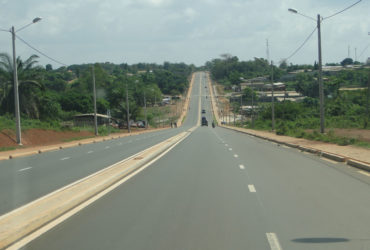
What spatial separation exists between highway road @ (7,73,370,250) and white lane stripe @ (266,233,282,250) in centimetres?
1

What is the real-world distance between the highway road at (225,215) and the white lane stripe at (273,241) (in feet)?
0.05

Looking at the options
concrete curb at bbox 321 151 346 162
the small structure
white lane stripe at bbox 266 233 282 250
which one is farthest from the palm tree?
white lane stripe at bbox 266 233 282 250

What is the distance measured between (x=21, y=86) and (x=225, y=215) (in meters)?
48.0

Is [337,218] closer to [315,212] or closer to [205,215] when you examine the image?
[315,212]

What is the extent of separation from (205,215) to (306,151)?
1947 cm

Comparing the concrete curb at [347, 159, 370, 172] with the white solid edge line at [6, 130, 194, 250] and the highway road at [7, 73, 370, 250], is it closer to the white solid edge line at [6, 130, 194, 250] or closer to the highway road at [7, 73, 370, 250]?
the highway road at [7, 73, 370, 250]

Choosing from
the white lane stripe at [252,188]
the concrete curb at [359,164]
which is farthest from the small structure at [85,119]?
the white lane stripe at [252,188]

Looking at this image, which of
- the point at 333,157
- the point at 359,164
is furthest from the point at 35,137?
the point at 359,164

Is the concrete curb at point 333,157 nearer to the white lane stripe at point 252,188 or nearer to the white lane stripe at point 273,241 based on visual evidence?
the white lane stripe at point 252,188

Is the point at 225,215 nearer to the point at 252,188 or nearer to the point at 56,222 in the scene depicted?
the point at 56,222

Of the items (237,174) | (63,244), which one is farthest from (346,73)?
(63,244)

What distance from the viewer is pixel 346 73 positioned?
15088 cm

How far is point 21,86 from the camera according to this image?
53.5 m

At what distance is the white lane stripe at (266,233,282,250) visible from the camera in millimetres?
7191
